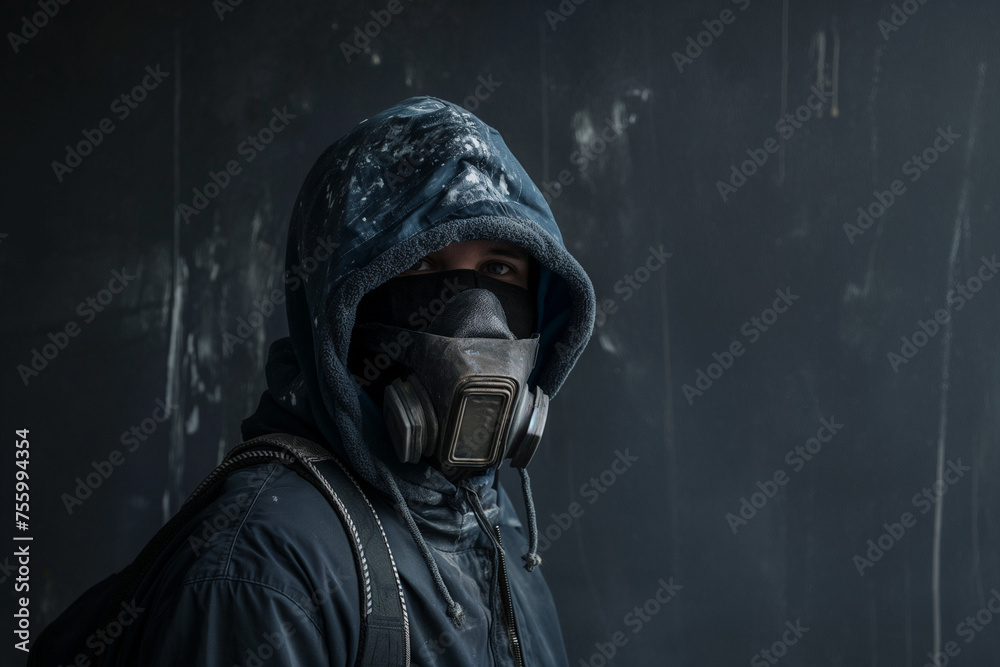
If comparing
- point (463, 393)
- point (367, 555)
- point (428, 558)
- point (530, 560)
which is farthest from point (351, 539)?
point (530, 560)

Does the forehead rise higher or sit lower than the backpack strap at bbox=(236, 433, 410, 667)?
higher

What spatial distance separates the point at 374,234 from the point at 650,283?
4.55ft

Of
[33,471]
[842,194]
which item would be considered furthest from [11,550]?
[842,194]

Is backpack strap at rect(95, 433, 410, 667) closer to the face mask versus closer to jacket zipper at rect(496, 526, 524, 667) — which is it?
the face mask

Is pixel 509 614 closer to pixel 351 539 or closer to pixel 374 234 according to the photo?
pixel 351 539

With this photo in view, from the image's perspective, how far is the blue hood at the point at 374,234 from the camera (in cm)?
118

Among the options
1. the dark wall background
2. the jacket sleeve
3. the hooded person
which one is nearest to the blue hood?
the hooded person

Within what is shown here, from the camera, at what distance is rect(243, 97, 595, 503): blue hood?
1.18m

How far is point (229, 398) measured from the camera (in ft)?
8.03

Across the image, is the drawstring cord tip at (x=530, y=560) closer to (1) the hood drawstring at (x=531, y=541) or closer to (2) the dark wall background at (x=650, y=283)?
(1) the hood drawstring at (x=531, y=541)

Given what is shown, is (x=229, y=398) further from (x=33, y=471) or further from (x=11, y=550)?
(x=11, y=550)

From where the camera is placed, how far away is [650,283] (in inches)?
95.9

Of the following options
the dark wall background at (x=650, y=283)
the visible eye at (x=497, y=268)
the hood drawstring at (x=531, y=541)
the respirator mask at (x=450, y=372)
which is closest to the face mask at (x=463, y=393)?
the respirator mask at (x=450, y=372)

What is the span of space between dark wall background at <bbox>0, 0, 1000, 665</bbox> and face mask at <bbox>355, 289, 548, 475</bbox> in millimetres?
1246
